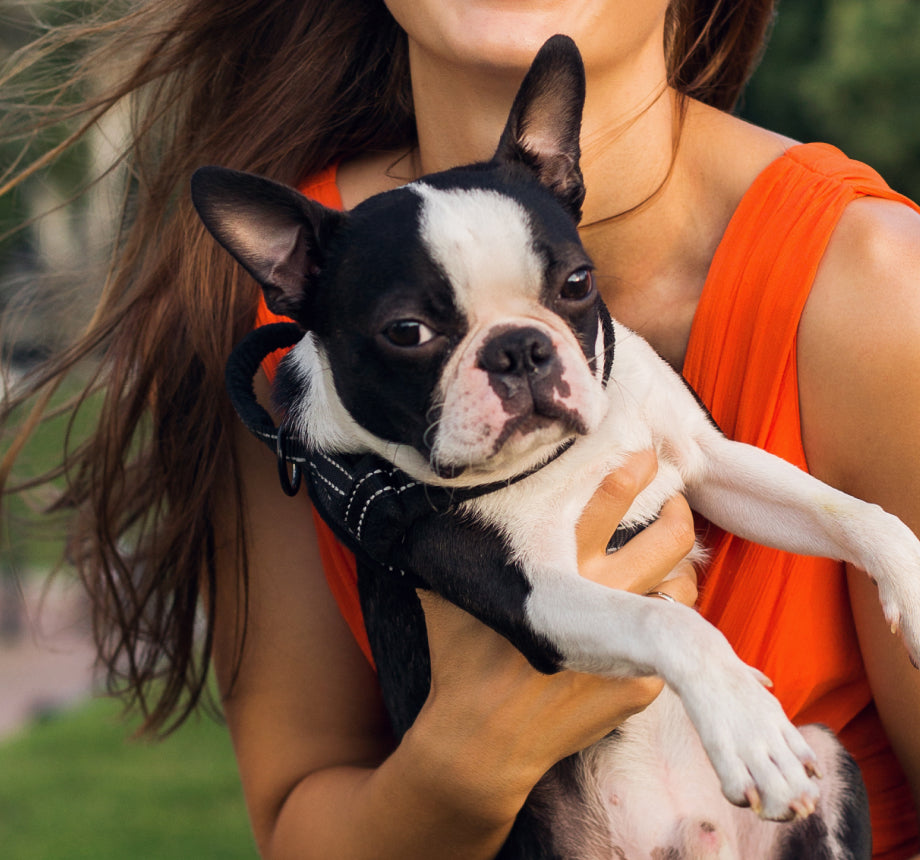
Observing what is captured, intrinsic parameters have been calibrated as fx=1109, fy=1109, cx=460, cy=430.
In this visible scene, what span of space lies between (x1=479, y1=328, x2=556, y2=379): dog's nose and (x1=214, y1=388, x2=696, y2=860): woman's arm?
28 centimetres

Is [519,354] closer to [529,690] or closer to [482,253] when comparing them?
[482,253]

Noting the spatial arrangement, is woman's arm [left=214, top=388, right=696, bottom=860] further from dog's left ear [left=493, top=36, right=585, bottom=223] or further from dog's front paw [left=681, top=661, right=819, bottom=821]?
dog's left ear [left=493, top=36, right=585, bottom=223]

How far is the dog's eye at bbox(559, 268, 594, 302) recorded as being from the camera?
1.73 meters

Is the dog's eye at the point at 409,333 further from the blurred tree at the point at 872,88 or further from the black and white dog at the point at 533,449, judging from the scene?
the blurred tree at the point at 872,88

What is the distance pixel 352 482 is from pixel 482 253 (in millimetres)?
434

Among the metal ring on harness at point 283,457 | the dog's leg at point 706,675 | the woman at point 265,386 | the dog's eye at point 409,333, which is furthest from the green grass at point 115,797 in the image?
the dog's leg at point 706,675

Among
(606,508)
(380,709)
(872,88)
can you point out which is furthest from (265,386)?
(872,88)

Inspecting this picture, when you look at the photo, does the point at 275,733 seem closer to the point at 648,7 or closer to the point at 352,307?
the point at 352,307

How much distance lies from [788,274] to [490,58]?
0.66 m

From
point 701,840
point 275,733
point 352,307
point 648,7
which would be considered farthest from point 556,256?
point 275,733

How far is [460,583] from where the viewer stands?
5.63 feet

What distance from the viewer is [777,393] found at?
1.96 meters

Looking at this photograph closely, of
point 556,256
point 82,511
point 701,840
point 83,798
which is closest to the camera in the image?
point 556,256

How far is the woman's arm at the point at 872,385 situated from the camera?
1.86 meters
